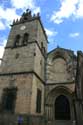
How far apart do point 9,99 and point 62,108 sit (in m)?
4.91

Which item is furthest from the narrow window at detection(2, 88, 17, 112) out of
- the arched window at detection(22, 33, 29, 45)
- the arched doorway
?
the arched window at detection(22, 33, 29, 45)

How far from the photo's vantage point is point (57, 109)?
13.9 metres

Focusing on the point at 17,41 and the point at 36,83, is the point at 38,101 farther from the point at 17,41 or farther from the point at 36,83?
the point at 17,41

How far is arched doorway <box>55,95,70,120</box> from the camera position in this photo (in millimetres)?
13477

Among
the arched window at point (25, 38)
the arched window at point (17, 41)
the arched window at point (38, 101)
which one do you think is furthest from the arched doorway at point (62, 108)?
the arched window at point (17, 41)

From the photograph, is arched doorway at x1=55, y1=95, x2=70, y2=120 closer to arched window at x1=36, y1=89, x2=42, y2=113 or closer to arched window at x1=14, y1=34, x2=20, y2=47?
arched window at x1=36, y1=89, x2=42, y2=113

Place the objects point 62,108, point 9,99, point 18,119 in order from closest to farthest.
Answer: point 18,119, point 9,99, point 62,108

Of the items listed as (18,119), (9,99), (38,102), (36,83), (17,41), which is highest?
(17,41)

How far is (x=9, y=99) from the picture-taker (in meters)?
12.5

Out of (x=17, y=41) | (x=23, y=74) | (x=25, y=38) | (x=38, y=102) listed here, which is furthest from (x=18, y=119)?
(x=25, y=38)

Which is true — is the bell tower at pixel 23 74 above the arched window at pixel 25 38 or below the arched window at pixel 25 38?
below

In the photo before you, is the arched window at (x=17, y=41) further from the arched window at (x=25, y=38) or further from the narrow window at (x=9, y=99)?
the narrow window at (x=9, y=99)

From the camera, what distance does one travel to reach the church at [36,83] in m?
11.9

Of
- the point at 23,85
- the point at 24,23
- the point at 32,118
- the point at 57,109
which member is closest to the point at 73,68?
the point at 57,109
